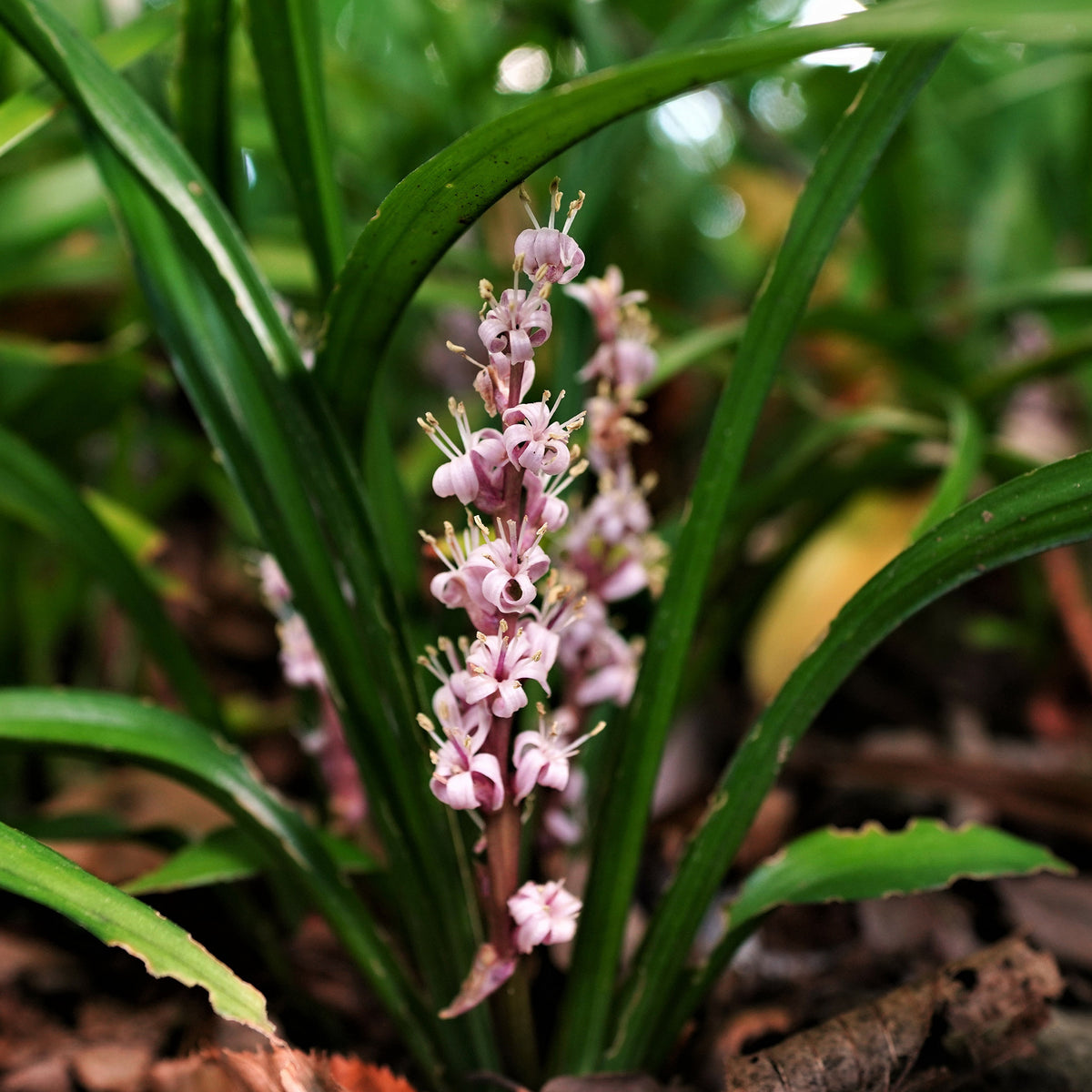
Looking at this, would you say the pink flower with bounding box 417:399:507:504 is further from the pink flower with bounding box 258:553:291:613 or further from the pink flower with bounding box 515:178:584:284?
the pink flower with bounding box 258:553:291:613

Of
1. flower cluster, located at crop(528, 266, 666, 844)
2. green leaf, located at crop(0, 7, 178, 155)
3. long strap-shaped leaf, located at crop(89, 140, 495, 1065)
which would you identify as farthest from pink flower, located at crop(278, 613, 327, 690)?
green leaf, located at crop(0, 7, 178, 155)

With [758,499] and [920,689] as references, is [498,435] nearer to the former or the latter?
[758,499]

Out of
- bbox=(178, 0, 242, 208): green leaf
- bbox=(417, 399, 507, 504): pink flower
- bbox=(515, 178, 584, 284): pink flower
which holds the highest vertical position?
bbox=(178, 0, 242, 208): green leaf

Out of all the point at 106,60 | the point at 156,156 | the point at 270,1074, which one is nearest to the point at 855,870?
the point at 270,1074

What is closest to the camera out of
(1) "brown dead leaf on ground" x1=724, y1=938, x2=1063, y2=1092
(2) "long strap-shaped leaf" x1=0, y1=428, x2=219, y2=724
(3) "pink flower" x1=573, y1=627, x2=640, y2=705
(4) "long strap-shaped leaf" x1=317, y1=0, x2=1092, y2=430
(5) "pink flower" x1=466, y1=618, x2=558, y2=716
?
(4) "long strap-shaped leaf" x1=317, y1=0, x2=1092, y2=430

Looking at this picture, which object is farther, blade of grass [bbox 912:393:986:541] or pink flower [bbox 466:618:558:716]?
blade of grass [bbox 912:393:986:541]

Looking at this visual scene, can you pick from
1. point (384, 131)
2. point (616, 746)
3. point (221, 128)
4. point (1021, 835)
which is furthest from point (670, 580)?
point (384, 131)

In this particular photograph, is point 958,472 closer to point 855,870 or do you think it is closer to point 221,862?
point 855,870

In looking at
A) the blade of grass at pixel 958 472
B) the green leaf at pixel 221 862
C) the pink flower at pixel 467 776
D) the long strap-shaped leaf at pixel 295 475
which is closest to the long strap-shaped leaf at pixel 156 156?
the long strap-shaped leaf at pixel 295 475
